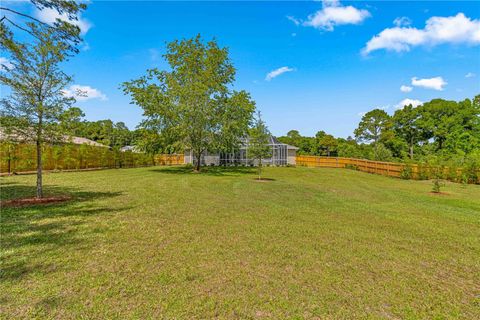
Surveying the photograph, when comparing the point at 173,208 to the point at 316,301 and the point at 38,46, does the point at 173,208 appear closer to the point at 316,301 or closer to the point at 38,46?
the point at 316,301

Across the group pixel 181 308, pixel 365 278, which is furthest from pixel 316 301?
pixel 181 308

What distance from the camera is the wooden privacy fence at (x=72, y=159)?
47.2ft

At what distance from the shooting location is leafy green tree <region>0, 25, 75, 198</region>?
686 centimetres

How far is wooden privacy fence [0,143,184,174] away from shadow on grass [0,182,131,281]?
285 inches

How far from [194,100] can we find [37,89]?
12177 mm

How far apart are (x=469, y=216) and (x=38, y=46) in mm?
13311

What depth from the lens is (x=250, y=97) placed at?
2172 centimetres

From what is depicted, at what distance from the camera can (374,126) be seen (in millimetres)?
48469

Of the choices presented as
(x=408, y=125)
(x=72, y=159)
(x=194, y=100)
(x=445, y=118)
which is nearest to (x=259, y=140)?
(x=194, y=100)

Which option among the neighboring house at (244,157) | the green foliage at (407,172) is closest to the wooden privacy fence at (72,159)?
the neighboring house at (244,157)

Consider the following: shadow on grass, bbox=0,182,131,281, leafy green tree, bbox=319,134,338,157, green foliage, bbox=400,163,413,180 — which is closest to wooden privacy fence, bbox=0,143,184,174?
shadow on grass, bbox=0,182,131,281

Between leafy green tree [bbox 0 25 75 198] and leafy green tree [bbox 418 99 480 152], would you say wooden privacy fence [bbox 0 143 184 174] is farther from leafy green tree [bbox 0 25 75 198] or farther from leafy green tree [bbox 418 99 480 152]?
leafy green tree [bbox 418 99 480 152]

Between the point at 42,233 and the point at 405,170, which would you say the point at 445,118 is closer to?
the point at 405,170

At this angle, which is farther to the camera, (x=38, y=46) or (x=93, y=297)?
(x=38, y=46)
